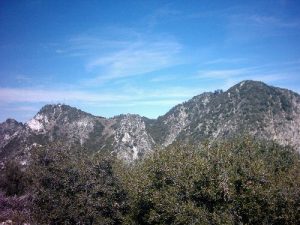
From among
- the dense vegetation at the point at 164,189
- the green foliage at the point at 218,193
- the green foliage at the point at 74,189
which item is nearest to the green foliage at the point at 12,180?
the green foliage at the point at 74,189

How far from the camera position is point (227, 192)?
31906mm

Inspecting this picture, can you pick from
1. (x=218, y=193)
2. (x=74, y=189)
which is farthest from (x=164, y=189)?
(x=74, y=189)

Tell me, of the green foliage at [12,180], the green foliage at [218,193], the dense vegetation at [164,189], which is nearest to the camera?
the green foliage at [218,193]

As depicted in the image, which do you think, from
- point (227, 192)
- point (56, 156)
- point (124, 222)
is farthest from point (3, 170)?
point (227, 192)

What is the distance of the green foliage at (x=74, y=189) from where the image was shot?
126ft

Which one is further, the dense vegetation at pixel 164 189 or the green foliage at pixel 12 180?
the green foliage at pixel 12 180

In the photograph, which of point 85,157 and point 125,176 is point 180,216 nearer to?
point 125,176

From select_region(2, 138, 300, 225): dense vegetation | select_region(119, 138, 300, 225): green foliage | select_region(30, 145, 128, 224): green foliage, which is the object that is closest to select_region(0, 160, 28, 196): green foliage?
select_region(30, 145, 128, 224): green foliage

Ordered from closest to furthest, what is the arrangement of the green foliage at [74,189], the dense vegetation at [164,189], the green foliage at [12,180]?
the dense vegetation at [164,189] → the green foliage at [74,189] → the green foliage at [12,180]

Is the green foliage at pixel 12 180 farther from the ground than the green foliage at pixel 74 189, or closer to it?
closer to it

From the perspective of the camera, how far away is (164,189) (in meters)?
36.7

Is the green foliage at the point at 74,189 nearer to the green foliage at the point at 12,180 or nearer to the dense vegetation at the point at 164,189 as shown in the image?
the dense vegetation at the point at 164,189

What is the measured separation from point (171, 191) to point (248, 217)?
8.26m

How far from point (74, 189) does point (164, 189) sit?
1171 cm
